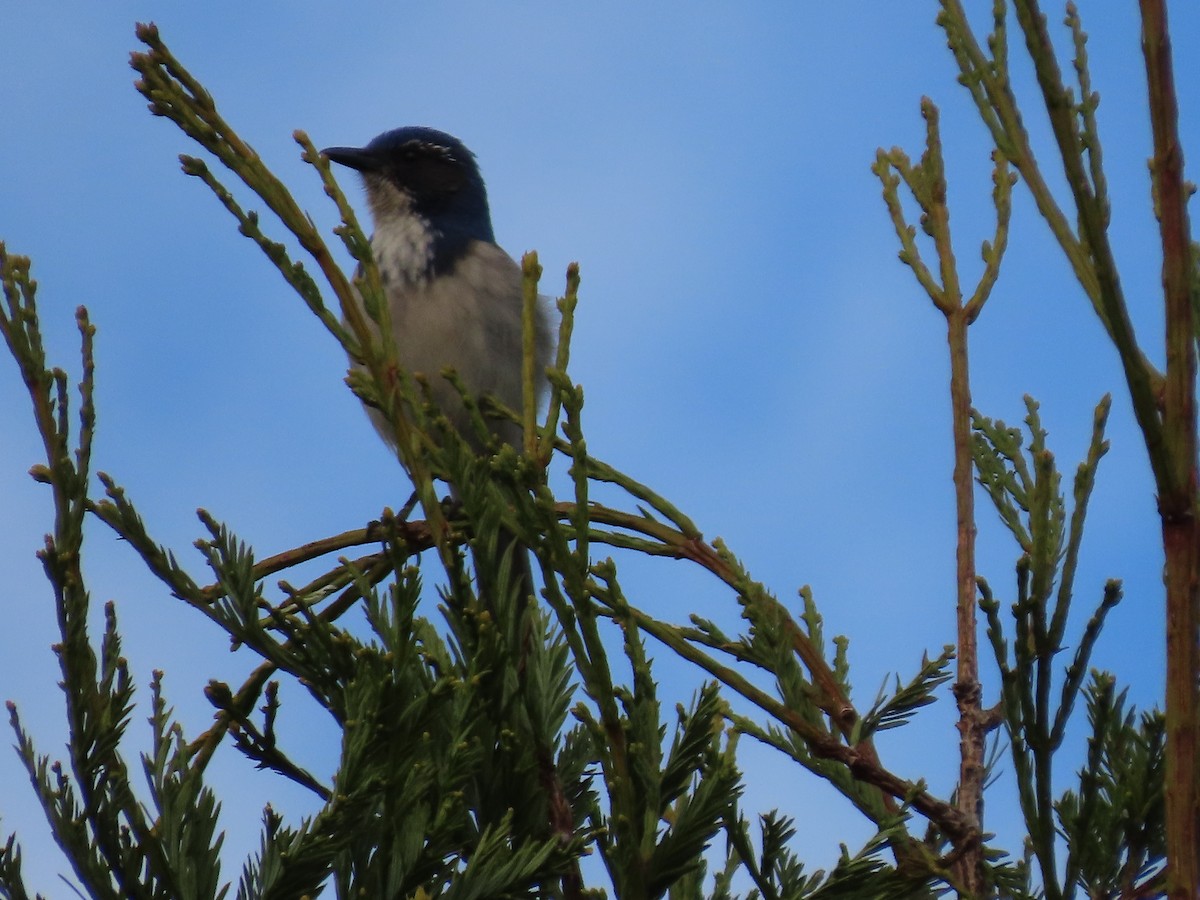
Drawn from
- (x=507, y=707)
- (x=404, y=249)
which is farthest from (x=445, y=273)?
(x=507, y=707)

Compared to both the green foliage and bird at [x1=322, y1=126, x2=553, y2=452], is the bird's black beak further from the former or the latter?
the green foliage

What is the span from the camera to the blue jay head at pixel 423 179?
6.24 m

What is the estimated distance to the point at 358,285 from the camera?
207cm

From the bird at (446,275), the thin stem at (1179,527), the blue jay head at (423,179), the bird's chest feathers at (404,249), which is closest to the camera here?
the thin stem at (1179,527)

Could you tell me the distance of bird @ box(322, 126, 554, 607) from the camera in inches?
212

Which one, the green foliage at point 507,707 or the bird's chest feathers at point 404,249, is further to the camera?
the bird's chest feathers at point 404,249

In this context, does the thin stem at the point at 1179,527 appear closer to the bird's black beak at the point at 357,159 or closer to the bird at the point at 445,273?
the bird at the point at 445,273

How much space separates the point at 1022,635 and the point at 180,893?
4.48 ft

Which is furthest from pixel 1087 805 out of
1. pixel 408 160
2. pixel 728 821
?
pixel 408 160

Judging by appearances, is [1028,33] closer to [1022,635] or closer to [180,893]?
[1022,635]

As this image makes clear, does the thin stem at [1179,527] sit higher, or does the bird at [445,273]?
the bird at [445,273]

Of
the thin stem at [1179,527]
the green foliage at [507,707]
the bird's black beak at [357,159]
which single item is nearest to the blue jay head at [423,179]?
the bird's black beak at [357,159]

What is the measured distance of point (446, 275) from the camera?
5.59m

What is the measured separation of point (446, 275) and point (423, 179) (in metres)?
1.03
